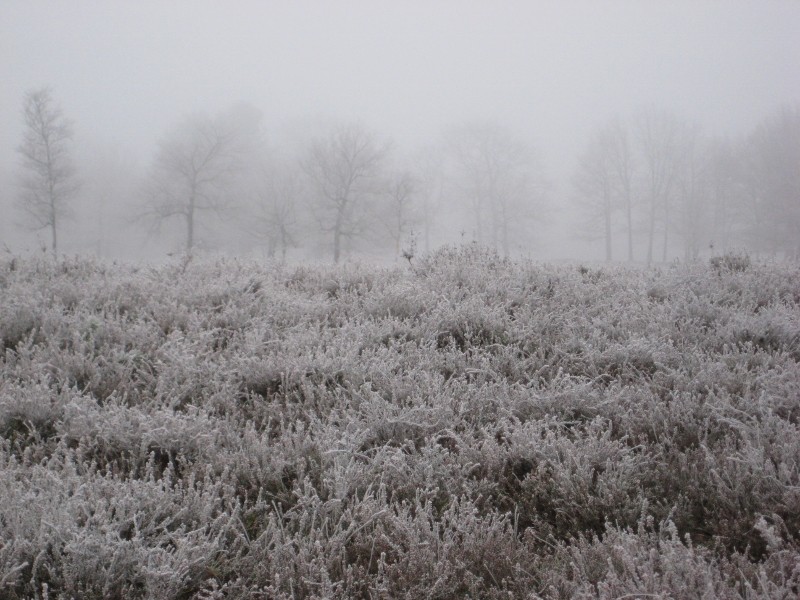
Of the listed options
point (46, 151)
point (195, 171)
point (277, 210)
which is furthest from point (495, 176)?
point (46, 151)

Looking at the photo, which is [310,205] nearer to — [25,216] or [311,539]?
[25,216]

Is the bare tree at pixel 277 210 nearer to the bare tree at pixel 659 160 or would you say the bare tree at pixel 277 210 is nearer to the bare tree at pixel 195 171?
the bare tree at pixel 195 171

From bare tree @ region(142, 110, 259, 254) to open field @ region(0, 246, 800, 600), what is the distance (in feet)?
67.0

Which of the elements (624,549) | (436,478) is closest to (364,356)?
(436,478)

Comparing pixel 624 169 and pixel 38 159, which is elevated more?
pixel 624 169

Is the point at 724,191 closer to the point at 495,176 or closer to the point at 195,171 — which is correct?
the point at 495,176

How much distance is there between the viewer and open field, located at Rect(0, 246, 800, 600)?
1.57 m

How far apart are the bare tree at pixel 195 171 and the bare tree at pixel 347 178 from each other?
542 cm

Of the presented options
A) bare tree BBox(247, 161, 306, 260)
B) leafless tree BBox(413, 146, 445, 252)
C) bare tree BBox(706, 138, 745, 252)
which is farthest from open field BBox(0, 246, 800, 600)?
bare tree BBox(706, 138, 745, 252)

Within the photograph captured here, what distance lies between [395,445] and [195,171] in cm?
2490

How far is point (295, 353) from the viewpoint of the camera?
3.30 metres

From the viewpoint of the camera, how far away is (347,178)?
74.9ft

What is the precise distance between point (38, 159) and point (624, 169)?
35.1 m

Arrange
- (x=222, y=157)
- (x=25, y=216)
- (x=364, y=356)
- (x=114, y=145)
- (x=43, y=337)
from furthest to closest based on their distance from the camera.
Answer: (x=114, y=145) < (x=25, y=216) < (x=222, y=157) < (x=43, y=337) < (x=364, y=356)
